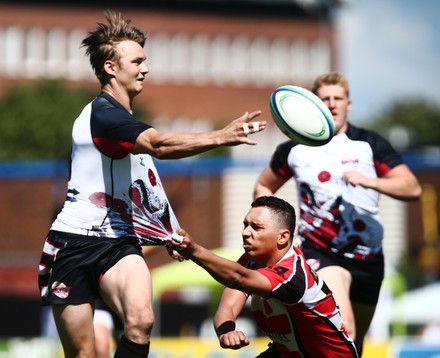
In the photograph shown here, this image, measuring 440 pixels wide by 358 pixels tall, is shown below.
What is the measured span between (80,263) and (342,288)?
7.35 ft

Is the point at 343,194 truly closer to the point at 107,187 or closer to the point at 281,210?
the point at 281,210

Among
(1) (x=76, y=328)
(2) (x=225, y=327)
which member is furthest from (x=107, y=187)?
(2) (x=225, y=327)

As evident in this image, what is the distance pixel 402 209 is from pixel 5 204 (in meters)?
13.4

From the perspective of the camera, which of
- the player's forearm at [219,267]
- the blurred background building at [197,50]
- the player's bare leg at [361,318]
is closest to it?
the player's forearm at [219,267]

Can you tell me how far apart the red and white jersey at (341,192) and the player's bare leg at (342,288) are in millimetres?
174

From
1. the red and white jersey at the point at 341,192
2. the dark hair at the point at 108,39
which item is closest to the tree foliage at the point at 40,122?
the red and white jersey at the point at 341,192

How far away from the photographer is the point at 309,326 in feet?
23.0

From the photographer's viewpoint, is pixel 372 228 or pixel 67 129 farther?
pixel 67 129

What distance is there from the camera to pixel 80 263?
709 cm

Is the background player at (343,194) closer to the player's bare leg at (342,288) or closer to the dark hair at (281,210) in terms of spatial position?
the player's bare leg at (342,288)

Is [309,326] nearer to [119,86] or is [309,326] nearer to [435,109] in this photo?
[119,86]

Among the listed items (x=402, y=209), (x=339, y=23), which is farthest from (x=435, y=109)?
(x=402, y=209)

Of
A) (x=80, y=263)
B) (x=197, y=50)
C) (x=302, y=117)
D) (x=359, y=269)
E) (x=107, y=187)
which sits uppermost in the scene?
(x=197, y=50)

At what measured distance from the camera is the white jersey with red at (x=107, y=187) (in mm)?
7004
